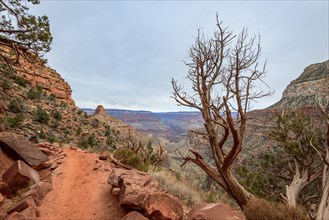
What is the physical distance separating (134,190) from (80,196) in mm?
2125

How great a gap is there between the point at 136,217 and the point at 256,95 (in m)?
5.59

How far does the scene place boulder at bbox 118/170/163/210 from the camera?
16.3 ft

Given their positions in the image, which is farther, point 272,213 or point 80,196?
point 80,196

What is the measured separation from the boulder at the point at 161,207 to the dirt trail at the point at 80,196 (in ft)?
3.34

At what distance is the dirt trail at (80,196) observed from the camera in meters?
5.53

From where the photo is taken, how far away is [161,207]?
4.60 meters

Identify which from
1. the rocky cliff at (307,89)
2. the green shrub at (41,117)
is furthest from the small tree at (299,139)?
the rocky cliff at (307,89)

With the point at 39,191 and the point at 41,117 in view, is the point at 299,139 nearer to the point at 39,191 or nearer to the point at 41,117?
the point at 39,191

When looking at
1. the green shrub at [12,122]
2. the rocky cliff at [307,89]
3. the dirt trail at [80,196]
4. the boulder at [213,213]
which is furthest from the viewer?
the rocky cliff at [307,89]

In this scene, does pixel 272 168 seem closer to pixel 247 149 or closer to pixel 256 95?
pixel 256 95

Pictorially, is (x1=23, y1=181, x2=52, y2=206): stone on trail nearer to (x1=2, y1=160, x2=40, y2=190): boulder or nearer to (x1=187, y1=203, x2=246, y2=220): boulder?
(x1=2, y1=160, x2=40, y2=190): boulder

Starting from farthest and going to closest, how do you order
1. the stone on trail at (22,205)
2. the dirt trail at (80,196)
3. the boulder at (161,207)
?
the dirt trail at (80,196)
the stone on trail at (22,205)
the boulder at (161,207)

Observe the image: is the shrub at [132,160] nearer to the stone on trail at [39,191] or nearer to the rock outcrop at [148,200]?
the stone on trail at [39,191]

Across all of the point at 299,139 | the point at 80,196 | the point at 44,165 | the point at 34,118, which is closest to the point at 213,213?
the point at 80,196
